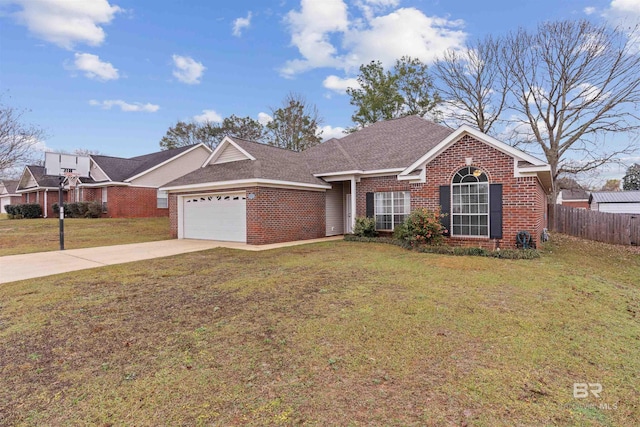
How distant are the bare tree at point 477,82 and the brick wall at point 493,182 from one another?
15.3m

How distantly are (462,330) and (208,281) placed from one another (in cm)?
499

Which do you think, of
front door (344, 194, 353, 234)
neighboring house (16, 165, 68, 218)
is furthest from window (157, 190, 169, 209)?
front door (344, 194, 353, 234)

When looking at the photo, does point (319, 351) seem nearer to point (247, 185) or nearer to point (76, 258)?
point (76, 258)

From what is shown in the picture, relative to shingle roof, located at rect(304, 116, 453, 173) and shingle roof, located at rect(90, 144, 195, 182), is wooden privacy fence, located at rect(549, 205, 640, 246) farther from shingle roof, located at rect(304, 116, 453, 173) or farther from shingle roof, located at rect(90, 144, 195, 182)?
shingle roof, located at rect(90, 144, 195, 182)

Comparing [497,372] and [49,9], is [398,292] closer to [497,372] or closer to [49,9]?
[497,372]

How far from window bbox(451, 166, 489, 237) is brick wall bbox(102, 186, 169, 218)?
22.7 meters

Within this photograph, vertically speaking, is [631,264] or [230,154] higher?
[230,154]

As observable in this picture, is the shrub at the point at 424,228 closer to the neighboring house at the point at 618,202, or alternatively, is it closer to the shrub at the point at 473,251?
the shrub at the point at 473,251

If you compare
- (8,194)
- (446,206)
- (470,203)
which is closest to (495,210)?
(470,203)

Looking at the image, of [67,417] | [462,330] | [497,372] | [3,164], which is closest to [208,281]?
[67,417]

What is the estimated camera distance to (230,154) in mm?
15680

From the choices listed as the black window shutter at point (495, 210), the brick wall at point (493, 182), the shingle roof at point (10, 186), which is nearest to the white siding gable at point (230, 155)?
the brick wall at point (493, 182)

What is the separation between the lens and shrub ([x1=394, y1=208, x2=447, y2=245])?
35.3 feet

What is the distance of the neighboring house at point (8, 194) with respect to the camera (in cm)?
4144
